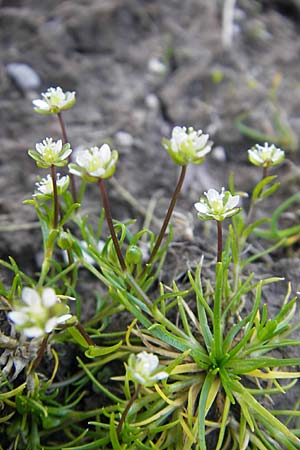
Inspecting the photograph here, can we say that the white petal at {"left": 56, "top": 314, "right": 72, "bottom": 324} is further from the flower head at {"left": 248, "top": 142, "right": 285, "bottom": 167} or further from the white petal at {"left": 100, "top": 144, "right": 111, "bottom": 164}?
the flower head at {"left": 248, "top": 142, "right": 285, "bottom": 167}

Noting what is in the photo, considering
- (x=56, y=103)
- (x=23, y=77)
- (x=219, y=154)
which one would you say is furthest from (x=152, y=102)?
(x=56, y=103)

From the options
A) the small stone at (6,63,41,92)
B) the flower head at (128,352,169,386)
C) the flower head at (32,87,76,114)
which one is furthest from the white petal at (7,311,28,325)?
the small stone at (6,63,41,92)

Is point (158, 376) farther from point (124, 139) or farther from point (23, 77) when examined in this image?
point (23, 77)

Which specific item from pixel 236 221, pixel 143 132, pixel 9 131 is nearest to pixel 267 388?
pixel 236 221

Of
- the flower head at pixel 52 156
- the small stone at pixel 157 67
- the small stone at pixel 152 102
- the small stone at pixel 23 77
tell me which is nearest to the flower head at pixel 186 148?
the flower head at pixel 52 156

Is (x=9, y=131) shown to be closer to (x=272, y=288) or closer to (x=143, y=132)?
(x=143, y=132)

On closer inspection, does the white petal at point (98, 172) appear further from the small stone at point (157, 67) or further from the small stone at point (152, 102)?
the small stone at point (157, 67)
